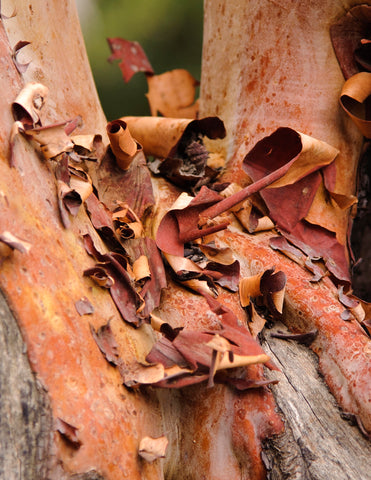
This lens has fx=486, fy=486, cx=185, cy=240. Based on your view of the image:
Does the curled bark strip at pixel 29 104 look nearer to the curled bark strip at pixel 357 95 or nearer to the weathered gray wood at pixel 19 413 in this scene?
the weathered gray wood at pixel 19 413

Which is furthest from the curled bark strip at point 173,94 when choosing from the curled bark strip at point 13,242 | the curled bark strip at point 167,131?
the curled bark strip at point 13,242

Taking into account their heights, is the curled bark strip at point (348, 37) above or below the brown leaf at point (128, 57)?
above

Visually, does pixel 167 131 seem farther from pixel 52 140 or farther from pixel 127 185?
pixel 52 140

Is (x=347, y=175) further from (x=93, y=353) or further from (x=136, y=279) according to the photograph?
(x=93, y=353)

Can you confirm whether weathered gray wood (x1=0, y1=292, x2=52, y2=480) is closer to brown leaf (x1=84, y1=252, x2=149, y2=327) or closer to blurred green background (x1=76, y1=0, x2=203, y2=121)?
brown leaf (x1=84, y1=252, x2=149, y2=327)

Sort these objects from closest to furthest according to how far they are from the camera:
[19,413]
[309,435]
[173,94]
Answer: [19,413] → [309,435] → [173,94]

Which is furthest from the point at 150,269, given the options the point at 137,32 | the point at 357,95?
the point at 137,32
